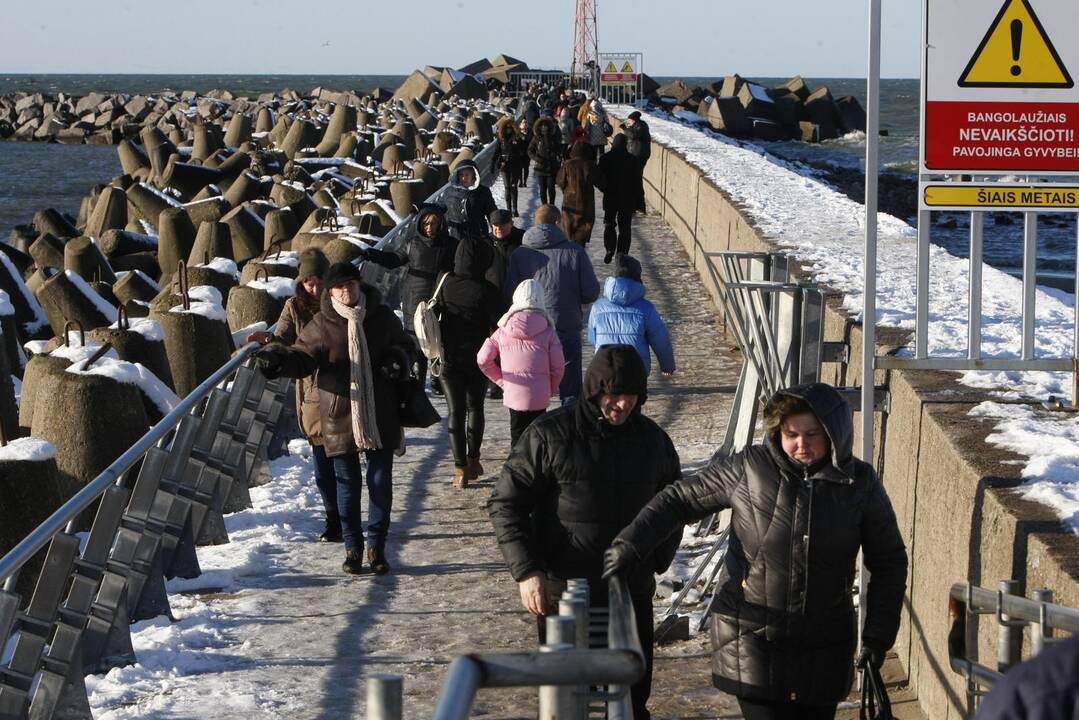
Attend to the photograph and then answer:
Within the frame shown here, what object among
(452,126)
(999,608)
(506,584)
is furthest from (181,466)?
(452,126)

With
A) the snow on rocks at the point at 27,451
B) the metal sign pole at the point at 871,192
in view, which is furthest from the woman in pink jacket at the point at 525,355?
the metal sign pole at the point at 871,192

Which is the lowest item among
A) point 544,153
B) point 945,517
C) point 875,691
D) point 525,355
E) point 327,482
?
point 327,482

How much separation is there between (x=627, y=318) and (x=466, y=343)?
1.39 meters

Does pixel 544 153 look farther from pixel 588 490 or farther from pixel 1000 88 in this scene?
pixel 588 490

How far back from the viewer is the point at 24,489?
735 centimetres

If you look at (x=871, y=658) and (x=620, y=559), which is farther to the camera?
(x=620, y=559)

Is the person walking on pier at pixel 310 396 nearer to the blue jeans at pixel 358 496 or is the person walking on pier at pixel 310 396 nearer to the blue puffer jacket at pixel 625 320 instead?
the blue jeans at pixel 358 496

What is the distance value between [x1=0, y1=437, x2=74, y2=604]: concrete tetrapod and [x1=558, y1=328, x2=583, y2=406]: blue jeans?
326 centimetres

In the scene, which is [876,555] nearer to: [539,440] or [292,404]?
[539,440]

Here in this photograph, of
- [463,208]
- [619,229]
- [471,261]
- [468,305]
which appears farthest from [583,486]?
[619,229]

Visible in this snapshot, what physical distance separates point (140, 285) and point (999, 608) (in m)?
16.9

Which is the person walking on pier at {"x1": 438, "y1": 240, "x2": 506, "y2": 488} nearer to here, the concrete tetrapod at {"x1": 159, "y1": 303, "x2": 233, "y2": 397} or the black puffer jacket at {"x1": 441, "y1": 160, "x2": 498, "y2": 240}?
the concrete tetrapod at {"x1": 159, "y1": 303, "x2": 233, "y2": 397}

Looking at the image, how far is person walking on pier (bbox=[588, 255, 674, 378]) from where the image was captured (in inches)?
347

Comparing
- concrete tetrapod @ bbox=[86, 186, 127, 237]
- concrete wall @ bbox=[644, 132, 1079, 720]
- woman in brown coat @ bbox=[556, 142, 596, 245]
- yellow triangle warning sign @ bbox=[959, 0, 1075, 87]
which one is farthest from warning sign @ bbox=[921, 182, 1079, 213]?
concrete tetrapod @ bbox=[86, 186, 127, 237]
